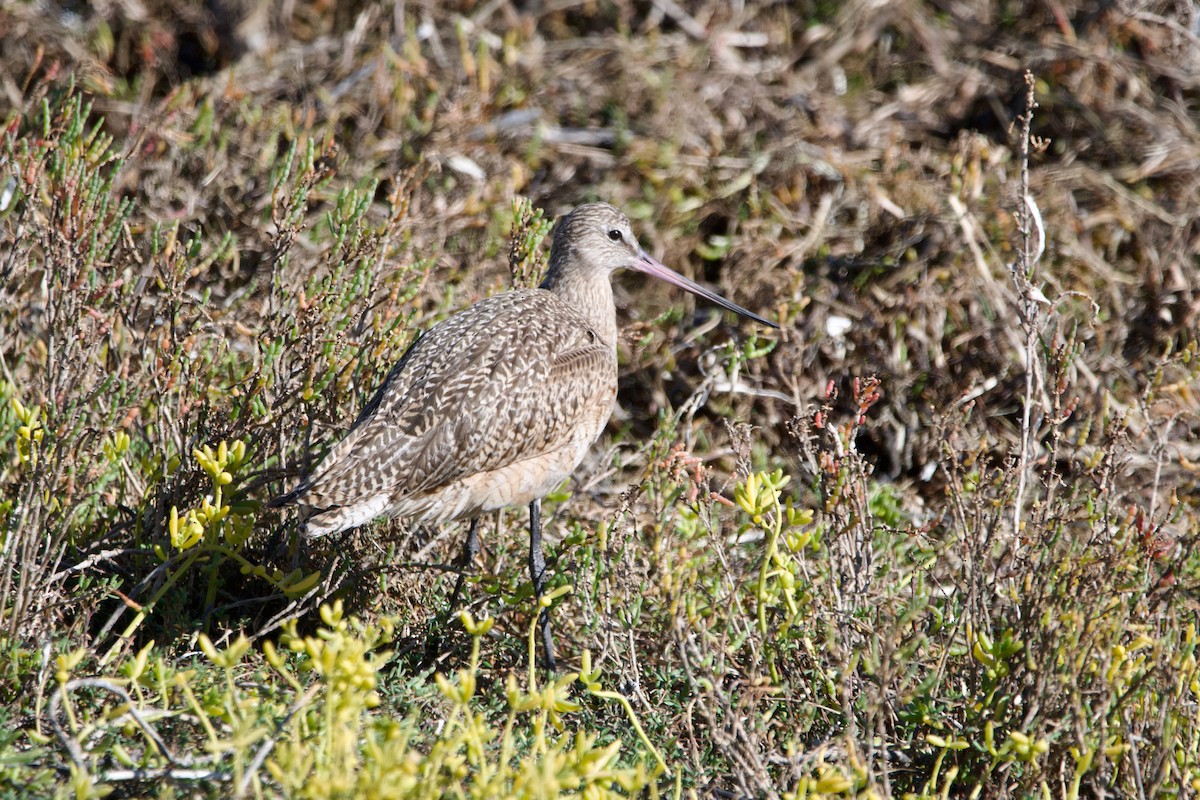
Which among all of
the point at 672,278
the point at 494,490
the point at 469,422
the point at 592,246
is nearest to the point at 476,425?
the point at 469,422

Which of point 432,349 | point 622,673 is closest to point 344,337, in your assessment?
point 432,349

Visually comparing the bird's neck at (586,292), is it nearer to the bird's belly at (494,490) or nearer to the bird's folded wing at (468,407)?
the bird's folded wing at (468,407)

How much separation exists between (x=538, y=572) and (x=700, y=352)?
1.69m

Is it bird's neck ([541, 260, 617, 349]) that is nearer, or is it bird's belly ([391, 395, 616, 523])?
bird's belly ([391, 395, 616, 523])

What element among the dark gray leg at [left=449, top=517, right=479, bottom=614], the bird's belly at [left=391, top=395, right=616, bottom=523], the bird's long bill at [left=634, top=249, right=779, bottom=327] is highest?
the bird's long bill at [left=634, top=249, right=779, bottom=327]

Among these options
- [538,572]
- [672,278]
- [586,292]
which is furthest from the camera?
[672,278]

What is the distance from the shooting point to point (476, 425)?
154 inches

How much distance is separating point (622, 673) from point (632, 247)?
A: 5.97ft

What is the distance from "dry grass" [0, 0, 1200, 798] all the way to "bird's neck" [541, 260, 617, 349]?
0.18 m

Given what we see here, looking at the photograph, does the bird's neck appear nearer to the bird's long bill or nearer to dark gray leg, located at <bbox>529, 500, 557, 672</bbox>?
the bird's long bill

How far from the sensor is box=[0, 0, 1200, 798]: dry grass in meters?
3.31

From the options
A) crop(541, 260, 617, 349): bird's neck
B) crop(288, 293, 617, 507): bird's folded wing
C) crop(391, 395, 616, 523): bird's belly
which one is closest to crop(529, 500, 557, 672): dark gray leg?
crop(391, 395, 616, 523): bird's belly

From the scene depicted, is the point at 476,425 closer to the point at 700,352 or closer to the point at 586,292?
the point at 586,292

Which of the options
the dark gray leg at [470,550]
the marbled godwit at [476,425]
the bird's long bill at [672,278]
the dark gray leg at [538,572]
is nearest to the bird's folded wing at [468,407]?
the marbled godwit at [476,425]
